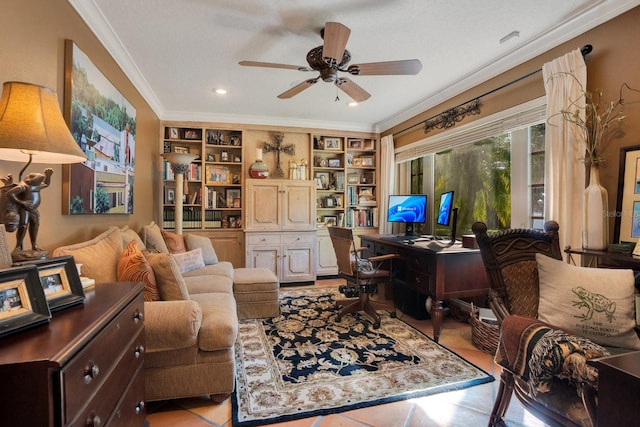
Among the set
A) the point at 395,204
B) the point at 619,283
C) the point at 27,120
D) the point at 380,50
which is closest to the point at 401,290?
the point at 395,204

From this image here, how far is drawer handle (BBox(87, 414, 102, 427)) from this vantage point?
0.87 meters

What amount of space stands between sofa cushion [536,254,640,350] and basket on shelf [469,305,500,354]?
865 mm

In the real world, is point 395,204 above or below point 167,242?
above

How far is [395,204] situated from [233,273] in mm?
2049

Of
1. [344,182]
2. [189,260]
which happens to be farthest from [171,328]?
[344,182]

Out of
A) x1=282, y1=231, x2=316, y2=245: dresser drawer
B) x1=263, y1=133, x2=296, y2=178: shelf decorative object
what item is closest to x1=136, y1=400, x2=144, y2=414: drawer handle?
x1=282, y1=231, x2=316, y2=245: dresser drawer

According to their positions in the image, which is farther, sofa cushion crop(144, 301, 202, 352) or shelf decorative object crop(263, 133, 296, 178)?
shelf decorative object crop(263, 133, 296, 178)

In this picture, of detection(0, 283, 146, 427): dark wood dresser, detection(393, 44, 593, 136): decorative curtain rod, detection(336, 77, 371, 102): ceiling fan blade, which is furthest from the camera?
detection(393, 44, 593, 136): decorative curtain rod

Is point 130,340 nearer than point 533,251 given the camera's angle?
Yes

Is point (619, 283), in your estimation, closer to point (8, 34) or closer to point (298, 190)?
point (8, 34)

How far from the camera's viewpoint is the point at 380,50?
2555 millimetres

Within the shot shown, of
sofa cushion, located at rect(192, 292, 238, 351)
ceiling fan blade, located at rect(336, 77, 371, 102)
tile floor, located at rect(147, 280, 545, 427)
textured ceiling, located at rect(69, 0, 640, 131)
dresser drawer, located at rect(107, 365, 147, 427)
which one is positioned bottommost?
tile floor, located at rect(147, 280, 545, 427)

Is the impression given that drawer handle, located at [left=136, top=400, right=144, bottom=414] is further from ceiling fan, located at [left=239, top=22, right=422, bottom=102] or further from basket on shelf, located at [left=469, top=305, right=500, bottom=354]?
basket on shelf, located at [left=469, top=305, right=500, bottom=354]

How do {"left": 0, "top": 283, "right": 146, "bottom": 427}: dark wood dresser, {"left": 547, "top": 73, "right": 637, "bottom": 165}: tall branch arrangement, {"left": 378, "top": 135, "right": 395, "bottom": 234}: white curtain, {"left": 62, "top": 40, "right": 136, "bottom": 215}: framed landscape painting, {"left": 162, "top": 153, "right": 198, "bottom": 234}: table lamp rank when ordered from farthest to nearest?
{"left": 378, "top": 135, "right": 395, "bottom": 234}: white curtain, {"left": 162, "top": 153, "right": 198, "bottom": 234}: table lamp, {"left": 547, "top": 73, "right": 637, "bottom": 165}: tall branch arrangement, {"left": 62, "top": 40, "right": 136, "bottom": 215}: framed landscape painting, {"left": 0, "top": 283, "right": 146, "bottom": 427}: dark wood dresser
